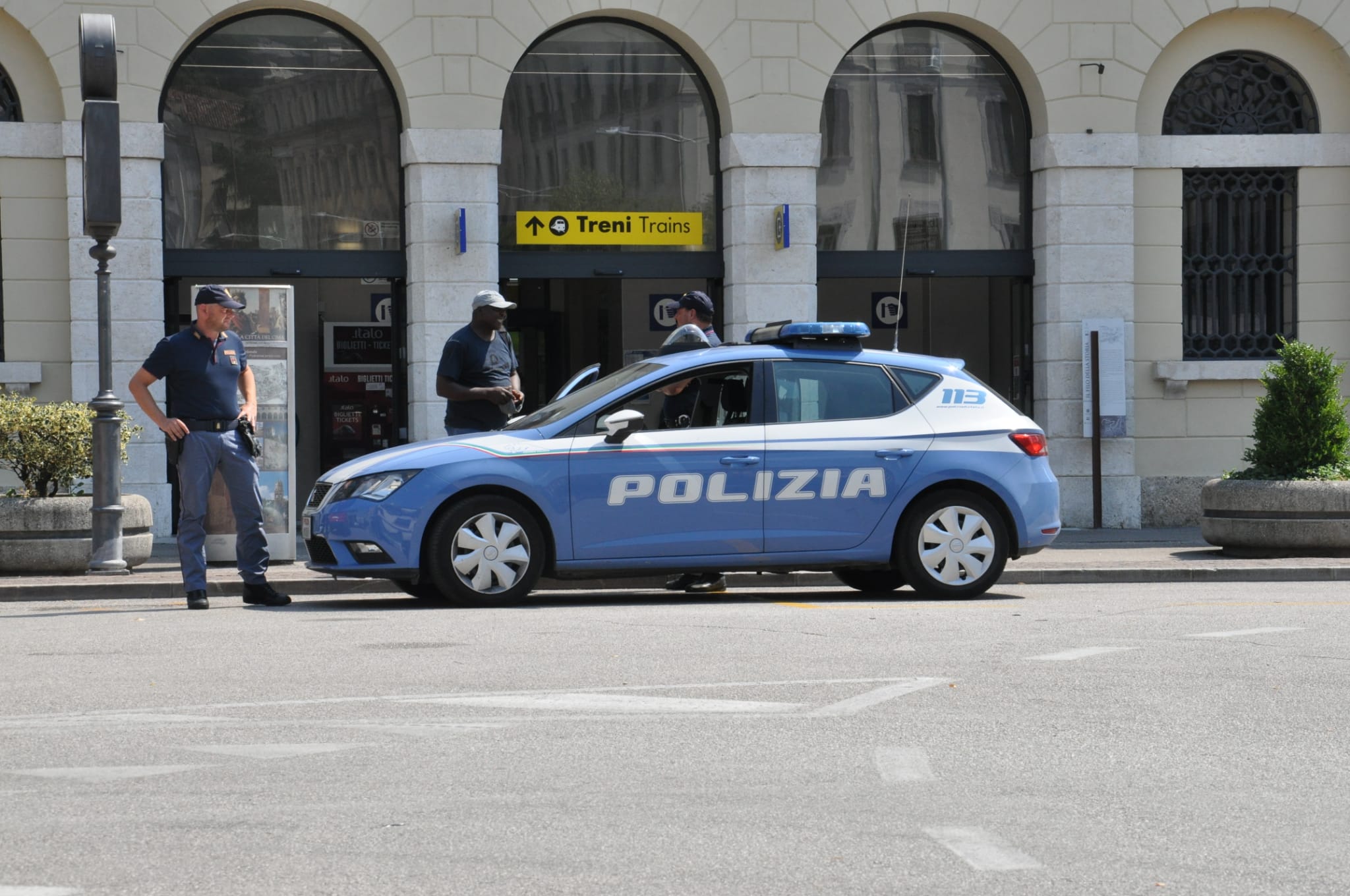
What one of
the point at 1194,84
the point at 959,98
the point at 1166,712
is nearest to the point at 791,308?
the point at 959,98

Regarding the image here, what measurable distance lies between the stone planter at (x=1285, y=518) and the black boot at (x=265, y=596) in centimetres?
738

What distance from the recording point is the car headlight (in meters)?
10.1

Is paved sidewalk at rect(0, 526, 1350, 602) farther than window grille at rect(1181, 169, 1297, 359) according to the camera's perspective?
No

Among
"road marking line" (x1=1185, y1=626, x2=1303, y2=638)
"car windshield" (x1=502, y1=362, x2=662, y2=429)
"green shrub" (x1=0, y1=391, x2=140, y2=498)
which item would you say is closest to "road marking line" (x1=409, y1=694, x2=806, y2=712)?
"road marking line" (x1=1185, y1=626, x2=1303, y2=638)

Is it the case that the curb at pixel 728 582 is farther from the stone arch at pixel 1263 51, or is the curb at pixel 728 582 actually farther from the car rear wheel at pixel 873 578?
the stone arch at pixel 1263 51

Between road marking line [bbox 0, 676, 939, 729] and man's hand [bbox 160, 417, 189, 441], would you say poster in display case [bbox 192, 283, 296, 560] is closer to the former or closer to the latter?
man's hand [bbox 160, 417, 189, 441]

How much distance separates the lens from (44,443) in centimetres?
1236

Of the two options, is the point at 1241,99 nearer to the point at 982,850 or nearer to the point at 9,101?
the point at 9,101

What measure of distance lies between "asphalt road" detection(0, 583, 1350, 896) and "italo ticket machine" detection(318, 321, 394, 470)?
9279mm

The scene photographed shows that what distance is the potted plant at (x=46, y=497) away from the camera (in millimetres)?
12250

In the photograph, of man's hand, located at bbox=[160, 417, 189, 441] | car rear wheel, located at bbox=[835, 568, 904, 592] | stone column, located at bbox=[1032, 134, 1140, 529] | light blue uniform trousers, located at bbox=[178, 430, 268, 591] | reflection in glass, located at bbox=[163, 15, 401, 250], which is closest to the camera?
man's hand, located at bbox=[160, 417, 189, 441]

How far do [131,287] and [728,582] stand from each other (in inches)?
257

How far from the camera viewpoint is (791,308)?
17047 millimetres

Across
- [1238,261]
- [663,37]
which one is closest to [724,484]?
[663,37]
